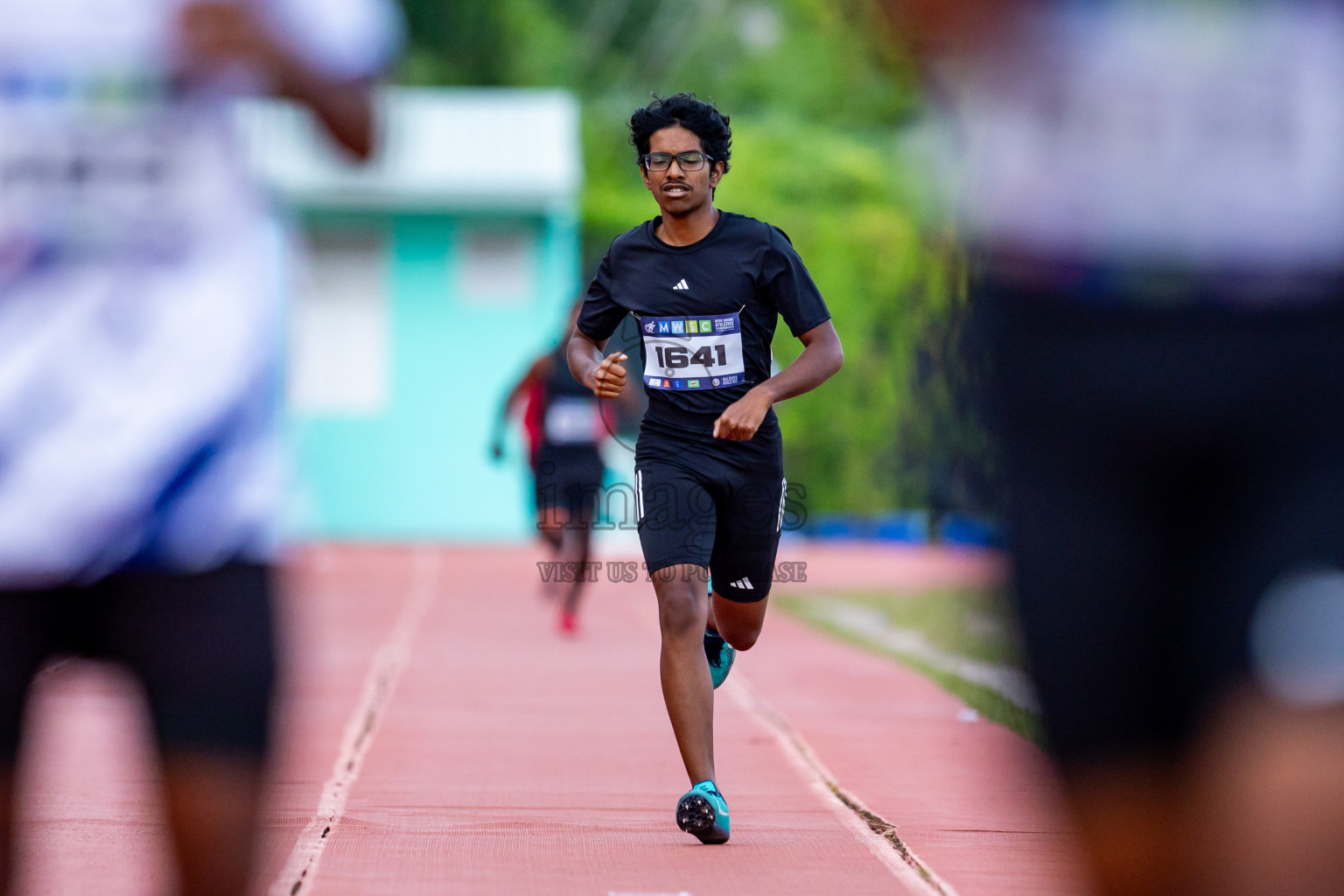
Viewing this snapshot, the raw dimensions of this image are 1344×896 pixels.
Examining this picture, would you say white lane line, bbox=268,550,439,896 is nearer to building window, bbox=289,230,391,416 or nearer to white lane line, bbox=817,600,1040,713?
white lane line, bbox=817,600,1040,713

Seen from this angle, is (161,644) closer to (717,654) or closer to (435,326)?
(717,654)

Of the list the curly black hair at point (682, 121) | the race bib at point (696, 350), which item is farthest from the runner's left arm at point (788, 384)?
the curly black hair at point (682, 121)

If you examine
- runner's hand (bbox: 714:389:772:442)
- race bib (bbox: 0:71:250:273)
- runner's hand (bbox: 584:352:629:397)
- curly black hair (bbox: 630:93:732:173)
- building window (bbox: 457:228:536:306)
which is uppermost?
curly black hair (bbox: 630:93:732:173)

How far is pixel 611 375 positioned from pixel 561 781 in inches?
67.0

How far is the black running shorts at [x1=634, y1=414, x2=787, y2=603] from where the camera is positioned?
201 inches

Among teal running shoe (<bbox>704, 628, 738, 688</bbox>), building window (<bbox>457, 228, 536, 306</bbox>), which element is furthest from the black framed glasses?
building window (<bbox>457, 228, 536, 306</bbox>)

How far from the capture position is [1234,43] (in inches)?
93.7

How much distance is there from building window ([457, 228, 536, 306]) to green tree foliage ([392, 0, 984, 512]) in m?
1.31

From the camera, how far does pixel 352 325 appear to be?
23281 mm

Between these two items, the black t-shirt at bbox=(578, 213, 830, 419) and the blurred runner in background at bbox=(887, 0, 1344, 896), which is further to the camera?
the black t-shirt at bbox=(578, 213, 830, 419)

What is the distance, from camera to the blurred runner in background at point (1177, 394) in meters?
2.35

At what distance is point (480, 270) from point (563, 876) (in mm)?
19086

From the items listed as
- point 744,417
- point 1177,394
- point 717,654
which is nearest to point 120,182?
point 1177,394

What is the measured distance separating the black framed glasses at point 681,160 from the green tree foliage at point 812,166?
67 cm
